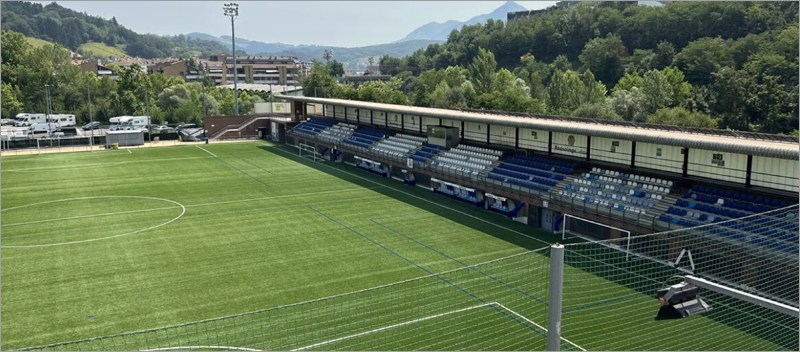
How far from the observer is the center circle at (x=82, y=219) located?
2766 centimetres

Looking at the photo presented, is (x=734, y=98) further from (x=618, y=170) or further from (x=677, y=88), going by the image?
(x=618, y=170)

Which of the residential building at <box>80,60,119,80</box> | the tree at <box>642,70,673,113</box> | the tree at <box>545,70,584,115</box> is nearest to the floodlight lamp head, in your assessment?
the tree at <box>642,70,673,113</box>

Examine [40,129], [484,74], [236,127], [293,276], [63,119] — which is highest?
[484,74]

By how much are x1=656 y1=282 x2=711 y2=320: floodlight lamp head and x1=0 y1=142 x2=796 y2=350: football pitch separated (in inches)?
269

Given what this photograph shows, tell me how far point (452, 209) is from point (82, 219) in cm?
2080

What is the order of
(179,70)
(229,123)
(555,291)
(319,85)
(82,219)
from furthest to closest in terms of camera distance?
(179,70)
(319,85)
(229,123)
(82,219)
(555,291)

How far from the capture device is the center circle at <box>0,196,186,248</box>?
27656 mm

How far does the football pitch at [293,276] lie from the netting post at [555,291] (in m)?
6.15

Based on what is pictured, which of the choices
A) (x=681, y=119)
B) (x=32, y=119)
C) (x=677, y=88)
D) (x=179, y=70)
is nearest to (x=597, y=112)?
(x=681, y=119)

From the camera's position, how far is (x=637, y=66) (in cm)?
10688

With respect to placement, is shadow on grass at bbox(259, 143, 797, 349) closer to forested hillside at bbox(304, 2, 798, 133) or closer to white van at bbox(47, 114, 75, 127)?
forested hillside at bbox(304, 2, 798, 133)

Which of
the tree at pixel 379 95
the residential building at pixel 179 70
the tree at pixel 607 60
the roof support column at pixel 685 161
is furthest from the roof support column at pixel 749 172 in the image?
the residential building at pixel 179 70

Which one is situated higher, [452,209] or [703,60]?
[703,60]

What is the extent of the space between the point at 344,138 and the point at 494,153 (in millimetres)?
18513
